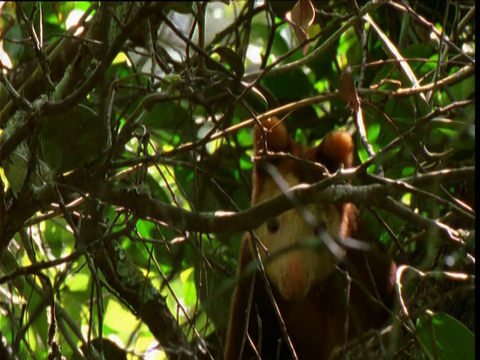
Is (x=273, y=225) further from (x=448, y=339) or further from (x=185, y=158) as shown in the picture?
(x=448, y=339)

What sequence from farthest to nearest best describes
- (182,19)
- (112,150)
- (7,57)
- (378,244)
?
(182,19) < (378,244) < (7,57) < (112,150)

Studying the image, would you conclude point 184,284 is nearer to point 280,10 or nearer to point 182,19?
point 280,10

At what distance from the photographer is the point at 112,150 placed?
1.66m

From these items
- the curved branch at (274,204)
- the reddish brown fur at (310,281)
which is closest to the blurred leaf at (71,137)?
the curved branch at (274,204)

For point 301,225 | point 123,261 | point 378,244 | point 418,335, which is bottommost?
point 418,335

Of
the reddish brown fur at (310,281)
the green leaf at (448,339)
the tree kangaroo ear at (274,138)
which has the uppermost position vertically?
the tree kangaroo ear at (274,138)

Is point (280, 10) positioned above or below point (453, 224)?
above

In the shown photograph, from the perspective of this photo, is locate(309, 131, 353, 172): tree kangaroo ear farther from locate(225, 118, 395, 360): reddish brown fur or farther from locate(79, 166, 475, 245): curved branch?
locate(79, 166, 475, 245): curved branch

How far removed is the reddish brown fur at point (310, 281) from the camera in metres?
2.74

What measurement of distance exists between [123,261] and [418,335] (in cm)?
102

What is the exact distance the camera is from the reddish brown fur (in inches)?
108

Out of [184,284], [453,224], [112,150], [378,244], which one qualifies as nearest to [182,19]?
[184,284]

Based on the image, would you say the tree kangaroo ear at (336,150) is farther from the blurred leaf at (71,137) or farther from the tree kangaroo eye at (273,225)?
the blurred leaf at (71,137)

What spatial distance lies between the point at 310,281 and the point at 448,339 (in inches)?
37.8
